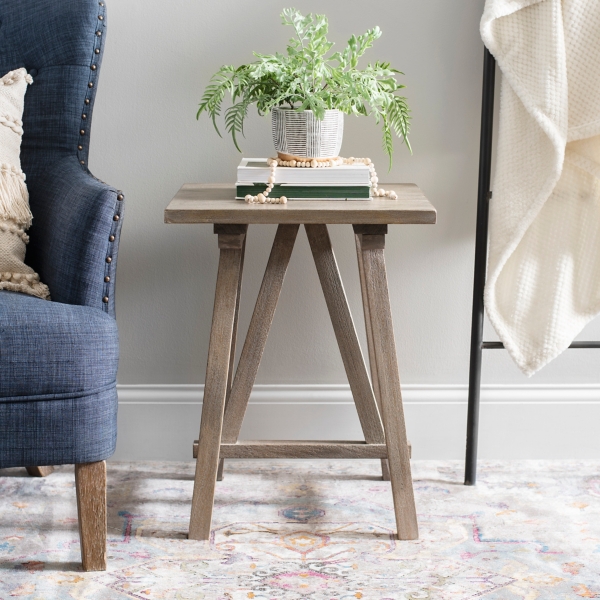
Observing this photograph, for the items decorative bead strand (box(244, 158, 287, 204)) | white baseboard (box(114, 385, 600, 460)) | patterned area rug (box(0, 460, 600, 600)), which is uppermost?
decorative bead strand (box(244, 158, 287, 204))

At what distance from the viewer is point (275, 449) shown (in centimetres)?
138

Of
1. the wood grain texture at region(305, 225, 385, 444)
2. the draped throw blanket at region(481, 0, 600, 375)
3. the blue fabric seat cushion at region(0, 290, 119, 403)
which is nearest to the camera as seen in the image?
the blue fabric seat cushion at region(0, 290, 119, 403)

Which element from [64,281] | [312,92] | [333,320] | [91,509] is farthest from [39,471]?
[312,92]

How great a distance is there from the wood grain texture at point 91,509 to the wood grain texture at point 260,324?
0.94 ft

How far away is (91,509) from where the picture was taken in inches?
47.4

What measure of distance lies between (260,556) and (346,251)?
0.68 metres

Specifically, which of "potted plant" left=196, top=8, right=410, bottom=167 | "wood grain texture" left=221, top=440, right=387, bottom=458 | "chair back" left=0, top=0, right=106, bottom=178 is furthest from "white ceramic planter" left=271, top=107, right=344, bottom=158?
"wood grain texture" left=221, top=440, right=387, bottom=458

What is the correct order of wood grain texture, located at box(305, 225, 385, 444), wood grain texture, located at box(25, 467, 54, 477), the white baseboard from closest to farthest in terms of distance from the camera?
1. wood grain texture, located at box(305, 225, 385, 444)
2. wood grain texture, located at box(25, 467, 54, 477)
3. the white baseboard

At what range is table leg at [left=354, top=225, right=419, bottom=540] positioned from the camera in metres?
1.28

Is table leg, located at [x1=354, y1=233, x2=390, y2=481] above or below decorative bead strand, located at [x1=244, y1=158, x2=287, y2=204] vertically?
below

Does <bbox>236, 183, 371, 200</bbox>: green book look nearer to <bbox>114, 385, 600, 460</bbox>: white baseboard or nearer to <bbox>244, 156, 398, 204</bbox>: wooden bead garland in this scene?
<bbox>244, 156, 398, 204</bbox>: wooden bead garland

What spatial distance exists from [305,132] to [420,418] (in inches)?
29.4

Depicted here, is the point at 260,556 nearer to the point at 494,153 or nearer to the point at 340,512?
the point at 340,512

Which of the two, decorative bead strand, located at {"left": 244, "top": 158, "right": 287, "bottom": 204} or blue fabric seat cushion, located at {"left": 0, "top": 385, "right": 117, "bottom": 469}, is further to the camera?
decorative bead strand, located at {"left": 244, "top": 158, "right": 287, "bottom": 204}
